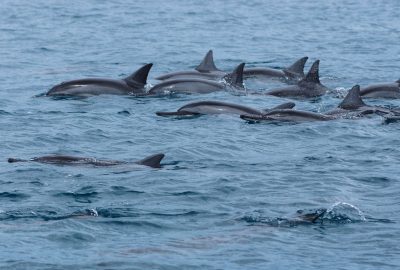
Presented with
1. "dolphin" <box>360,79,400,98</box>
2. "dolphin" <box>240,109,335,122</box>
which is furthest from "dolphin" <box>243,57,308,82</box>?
"dolphin" <box>240,109,335,122</box>

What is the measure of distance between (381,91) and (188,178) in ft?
32.2

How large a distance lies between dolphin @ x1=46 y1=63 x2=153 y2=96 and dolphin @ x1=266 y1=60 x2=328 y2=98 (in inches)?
130

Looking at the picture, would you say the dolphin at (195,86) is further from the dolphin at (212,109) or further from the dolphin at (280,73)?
the dolphin at (212,109)

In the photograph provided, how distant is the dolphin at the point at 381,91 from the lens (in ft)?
88.7

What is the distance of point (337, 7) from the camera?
53719 mm

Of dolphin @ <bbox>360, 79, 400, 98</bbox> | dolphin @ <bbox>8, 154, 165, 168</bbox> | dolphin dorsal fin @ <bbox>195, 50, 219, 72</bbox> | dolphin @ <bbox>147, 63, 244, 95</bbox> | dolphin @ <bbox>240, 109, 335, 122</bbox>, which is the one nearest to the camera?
dolphin @ <bbox>8, 154, 165, 168</bbox>

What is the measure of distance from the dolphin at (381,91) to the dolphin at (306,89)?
112 cm

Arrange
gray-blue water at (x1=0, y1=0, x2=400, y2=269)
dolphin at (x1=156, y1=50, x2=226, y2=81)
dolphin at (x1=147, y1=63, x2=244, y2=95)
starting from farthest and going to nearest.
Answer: dolphin at (x1=156, y1=50, x2=226, y2=81)
dolphin at (x1=147, y1=63, x2=244, y2=95)
gray-blue water at (x1=0, y1=0, x2=400, y2=269)

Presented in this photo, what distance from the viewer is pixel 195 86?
27.6 meters

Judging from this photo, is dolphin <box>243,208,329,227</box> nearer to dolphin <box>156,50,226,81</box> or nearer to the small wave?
the small wave

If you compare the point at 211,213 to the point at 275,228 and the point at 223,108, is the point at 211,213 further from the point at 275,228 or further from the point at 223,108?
the point at 223,108

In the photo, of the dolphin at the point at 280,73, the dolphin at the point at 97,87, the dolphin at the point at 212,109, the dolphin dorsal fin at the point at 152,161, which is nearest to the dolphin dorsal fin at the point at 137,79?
the dolphin at the point at 97,87

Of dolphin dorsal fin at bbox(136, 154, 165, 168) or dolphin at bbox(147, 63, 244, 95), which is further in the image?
dolphin at bbox(147, 63, 244, 95)

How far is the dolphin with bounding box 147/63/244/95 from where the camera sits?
27.3 meters
